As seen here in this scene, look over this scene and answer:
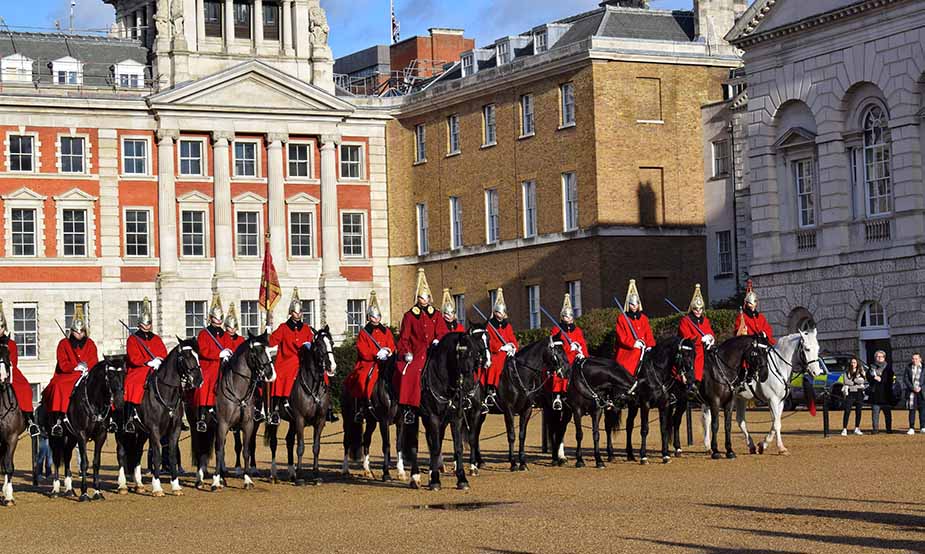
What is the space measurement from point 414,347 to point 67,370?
5.72 metres

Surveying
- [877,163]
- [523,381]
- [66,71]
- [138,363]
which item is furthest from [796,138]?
[66,71]

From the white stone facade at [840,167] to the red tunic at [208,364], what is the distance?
1039 inches

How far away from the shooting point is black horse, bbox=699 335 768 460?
3142 centimetres

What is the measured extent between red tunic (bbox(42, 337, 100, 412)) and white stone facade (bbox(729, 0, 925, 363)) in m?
28.2

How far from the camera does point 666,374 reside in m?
31.3

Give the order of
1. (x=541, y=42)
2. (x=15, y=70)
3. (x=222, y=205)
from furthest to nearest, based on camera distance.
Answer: (x=222, y=205) → (x=15, y=70) → (x=541, y=42)

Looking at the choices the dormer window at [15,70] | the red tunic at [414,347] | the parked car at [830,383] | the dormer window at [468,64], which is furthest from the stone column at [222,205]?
the red tunic at [414,347]

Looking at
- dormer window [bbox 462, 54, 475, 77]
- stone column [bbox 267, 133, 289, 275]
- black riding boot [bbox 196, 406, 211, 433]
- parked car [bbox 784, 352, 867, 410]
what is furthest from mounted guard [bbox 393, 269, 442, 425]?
stone column [bbox 267, 133, 289, 275]

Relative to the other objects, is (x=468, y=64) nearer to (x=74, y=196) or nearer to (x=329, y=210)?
(x=329, y=210)

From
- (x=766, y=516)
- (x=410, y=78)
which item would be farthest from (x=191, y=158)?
(x=766, y=516)

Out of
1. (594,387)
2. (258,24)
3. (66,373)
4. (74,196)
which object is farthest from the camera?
(258,24)

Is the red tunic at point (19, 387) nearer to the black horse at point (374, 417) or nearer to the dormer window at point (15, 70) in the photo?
the black horse at point (374, 417)

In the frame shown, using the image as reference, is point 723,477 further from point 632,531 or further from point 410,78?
point 410,78

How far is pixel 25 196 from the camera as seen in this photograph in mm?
72625
